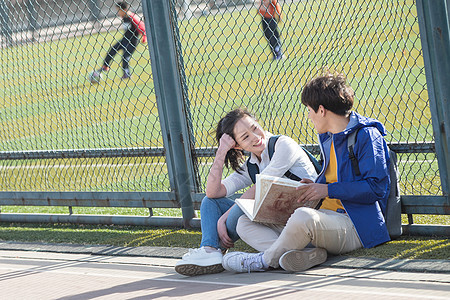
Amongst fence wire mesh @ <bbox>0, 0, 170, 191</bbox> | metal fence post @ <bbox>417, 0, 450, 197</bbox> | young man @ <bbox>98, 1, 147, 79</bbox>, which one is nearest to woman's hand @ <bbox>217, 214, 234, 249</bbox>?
fence wire mesh @ <bbox>0, 0, 170, 191</bbox>

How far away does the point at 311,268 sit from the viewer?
3.95 metres

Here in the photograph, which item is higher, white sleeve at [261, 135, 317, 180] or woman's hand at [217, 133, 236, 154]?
woman's hand at [217, 133, 236, 154]

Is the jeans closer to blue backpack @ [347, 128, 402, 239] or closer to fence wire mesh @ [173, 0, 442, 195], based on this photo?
fence wire mesh @ [173, 0, 442, 195]

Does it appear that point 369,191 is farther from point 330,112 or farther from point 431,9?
A: point 431,9

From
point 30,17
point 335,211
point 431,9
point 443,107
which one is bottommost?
point 335,211

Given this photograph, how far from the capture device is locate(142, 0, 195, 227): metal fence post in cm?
507

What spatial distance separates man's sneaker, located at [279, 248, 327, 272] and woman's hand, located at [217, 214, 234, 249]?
1.80 feet

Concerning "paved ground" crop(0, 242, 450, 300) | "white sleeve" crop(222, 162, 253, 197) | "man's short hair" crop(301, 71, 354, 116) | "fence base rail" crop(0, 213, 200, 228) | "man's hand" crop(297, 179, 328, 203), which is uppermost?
"man's short hair" crop(301, 71, 354, 116)

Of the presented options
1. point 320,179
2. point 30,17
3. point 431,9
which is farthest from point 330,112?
point 30,17

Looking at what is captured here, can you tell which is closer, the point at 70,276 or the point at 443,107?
the point at 443,107

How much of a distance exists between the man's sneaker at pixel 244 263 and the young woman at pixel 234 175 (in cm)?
8

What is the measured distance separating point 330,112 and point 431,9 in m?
0.82

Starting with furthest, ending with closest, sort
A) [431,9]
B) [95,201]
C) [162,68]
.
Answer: [95,201] → [162,68] → [431,9]

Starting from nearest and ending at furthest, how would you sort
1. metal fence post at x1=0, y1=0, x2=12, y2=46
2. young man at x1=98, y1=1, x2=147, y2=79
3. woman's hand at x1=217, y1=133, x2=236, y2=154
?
woman's hand at x1=217, y1=133, x2=236, y2=154 → young man at x1=98, y1=1, x2=147, y2=79 → metal fence post at x1=0, y1=0, x2=12, y2=46
